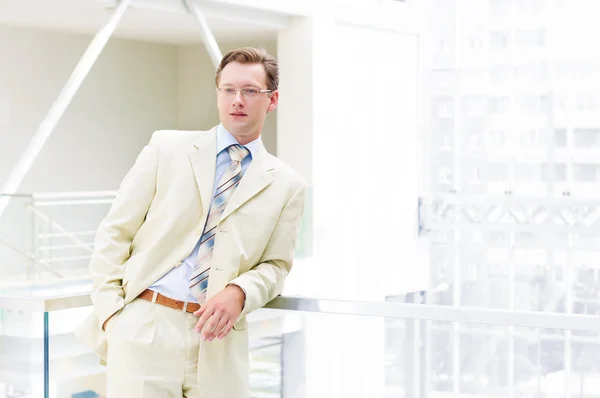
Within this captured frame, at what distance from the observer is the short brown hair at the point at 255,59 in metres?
2.90

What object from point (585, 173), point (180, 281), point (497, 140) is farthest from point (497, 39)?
point (180, 281)

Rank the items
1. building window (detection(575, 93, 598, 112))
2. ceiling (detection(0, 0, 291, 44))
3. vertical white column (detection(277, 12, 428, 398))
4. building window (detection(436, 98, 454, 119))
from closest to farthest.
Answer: ceiling (detection(0, 0, 291, 44))
vertical white column (detection(277, 12, 428, 398))
building window (detection(575, 93, 598, 112))
building window (detection(436, 98, 454, 119))

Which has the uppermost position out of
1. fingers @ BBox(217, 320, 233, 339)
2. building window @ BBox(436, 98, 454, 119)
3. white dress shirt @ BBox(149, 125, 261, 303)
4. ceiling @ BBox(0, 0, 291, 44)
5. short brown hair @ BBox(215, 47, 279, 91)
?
ceiling @ BBox(0, 0, 291, 44)

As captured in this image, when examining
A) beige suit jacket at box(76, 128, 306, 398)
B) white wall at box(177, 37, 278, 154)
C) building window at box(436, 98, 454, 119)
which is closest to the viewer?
beige suit jacket at box(76, 128, 306, 398)

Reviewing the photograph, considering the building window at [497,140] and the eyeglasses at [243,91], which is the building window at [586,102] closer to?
the building window at [497,140]

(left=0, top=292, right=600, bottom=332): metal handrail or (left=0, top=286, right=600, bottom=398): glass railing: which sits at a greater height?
(left=0, top=292, right=600, bottom=332): metal handrail

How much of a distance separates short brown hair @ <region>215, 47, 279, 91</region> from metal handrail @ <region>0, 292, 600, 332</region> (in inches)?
28.8

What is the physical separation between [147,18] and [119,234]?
39.1ft

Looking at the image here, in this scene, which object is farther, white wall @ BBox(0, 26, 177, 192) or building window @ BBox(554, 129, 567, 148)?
building window @ BBox(554, 129, 567, 148)

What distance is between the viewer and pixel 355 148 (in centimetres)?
1694

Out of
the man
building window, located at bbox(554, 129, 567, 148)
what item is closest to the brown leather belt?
the man

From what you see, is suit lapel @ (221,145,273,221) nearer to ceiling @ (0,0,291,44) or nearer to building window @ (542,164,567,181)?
ceiling @ (0,0,291,44)

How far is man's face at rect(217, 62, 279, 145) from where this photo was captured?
9.55 feet

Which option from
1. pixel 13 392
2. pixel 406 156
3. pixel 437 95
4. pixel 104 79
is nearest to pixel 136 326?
pixel 13 392
